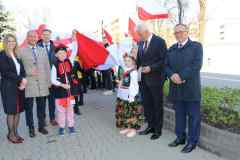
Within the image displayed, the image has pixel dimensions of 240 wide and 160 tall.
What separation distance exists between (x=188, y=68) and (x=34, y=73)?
2860 mm

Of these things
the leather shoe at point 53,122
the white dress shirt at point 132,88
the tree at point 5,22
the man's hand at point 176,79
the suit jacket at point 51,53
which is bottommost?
the leather shoe at point 53,122

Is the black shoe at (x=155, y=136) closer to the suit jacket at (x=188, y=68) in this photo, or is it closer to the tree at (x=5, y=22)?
the suit jacket at (x=188, y=68)

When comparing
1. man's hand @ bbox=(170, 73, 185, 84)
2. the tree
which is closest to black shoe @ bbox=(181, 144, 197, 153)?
man's hand @ bbox=(170, 73, 185, 84)

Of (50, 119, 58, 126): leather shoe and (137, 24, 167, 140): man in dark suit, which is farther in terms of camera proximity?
(50, 119, 58, 126): leather shoe

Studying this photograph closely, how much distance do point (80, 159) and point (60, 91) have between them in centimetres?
175

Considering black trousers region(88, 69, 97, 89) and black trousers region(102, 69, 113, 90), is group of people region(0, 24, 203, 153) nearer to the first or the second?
black trousers region(102, 69, 113, 90)

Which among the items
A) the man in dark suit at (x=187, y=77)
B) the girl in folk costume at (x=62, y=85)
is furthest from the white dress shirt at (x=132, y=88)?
the girl in folk costume at (x=62, y=85)

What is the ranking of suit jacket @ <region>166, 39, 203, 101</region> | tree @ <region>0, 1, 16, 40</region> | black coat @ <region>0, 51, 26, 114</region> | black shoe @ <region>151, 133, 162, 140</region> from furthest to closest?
tree @ <region>0, 1, 16, 40</region>
black shoe @ <region>151, 133, 162, 140</region>
black coat @ <region>0, 51, 26, 114</region>
suit jacket @ <region>166, 39, 203, 101</region>

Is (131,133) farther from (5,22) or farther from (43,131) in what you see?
(5,22)

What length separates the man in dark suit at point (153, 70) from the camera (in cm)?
633

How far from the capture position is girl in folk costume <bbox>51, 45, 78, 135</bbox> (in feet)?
21.9

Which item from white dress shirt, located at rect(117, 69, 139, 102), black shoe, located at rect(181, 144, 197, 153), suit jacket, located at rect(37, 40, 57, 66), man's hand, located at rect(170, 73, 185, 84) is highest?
suit jacket, located at rect(37, 40, 57, 66)

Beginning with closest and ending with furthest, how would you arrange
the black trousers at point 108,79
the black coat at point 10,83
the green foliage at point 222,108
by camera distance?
the green foliage at point 222,108
the black coat at point 10,83
the black trousers at point 108,79

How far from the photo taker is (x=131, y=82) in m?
6.72
